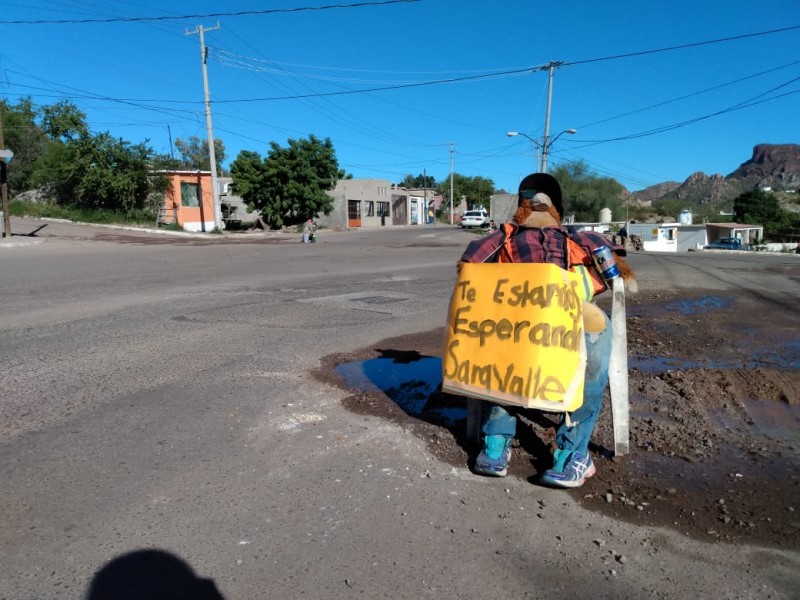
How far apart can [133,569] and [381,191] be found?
196ft

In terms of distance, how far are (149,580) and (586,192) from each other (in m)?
79.1

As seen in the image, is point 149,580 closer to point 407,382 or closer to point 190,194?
point 407,382

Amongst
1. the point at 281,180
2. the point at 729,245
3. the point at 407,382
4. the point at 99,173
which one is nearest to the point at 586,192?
the point at 729,245

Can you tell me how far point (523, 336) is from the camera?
290 cm

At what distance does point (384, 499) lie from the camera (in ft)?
9.50

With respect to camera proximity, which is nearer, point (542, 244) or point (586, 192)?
point (542, 244)

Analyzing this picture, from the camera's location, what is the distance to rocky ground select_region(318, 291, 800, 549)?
2.80m

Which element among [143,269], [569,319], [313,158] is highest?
[313,158]

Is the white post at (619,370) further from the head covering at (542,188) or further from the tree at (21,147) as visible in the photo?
the tree at (21,147)

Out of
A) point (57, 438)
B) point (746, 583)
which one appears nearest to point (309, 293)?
point (57, 438)

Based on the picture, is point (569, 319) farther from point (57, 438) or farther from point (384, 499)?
point (57, 438)

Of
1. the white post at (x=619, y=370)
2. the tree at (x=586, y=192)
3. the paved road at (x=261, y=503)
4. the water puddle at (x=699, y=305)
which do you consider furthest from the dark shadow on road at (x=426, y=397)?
the tree at (x=586, y=192)

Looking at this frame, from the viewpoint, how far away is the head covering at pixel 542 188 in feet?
10.7

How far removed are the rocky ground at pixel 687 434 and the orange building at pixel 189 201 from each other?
110 ft
